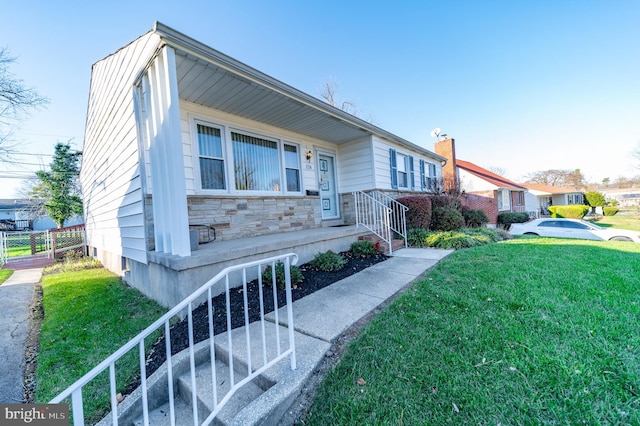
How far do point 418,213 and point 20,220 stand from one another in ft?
120

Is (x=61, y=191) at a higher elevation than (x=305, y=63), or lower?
lower

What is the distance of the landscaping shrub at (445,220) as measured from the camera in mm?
7755

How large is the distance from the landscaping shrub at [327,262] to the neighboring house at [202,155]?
1735mm

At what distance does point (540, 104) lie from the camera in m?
12.3

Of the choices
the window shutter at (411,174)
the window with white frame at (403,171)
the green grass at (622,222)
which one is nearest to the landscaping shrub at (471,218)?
the window shutter at (411,174)

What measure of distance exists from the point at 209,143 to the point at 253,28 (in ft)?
17.0

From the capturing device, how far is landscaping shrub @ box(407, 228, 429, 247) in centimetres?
650

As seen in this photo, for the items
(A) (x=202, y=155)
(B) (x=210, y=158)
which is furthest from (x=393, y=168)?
(A) (x=202, y=155)

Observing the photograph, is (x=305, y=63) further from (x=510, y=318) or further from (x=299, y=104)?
(x=510, y=318)

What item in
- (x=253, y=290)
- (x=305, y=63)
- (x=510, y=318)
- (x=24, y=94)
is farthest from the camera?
(x=305, y=63)

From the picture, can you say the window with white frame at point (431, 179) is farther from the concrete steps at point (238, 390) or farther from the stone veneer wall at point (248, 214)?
the concrete steps at point (238, 390)

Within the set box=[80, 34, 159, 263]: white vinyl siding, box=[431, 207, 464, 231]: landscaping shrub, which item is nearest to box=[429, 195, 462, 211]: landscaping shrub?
box=[431, 207, 464, 231]: landscaping shrub

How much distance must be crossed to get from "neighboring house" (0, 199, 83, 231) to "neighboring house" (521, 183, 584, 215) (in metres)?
46.5

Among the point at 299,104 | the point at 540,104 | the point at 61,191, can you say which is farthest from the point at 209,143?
the point at 61,191
